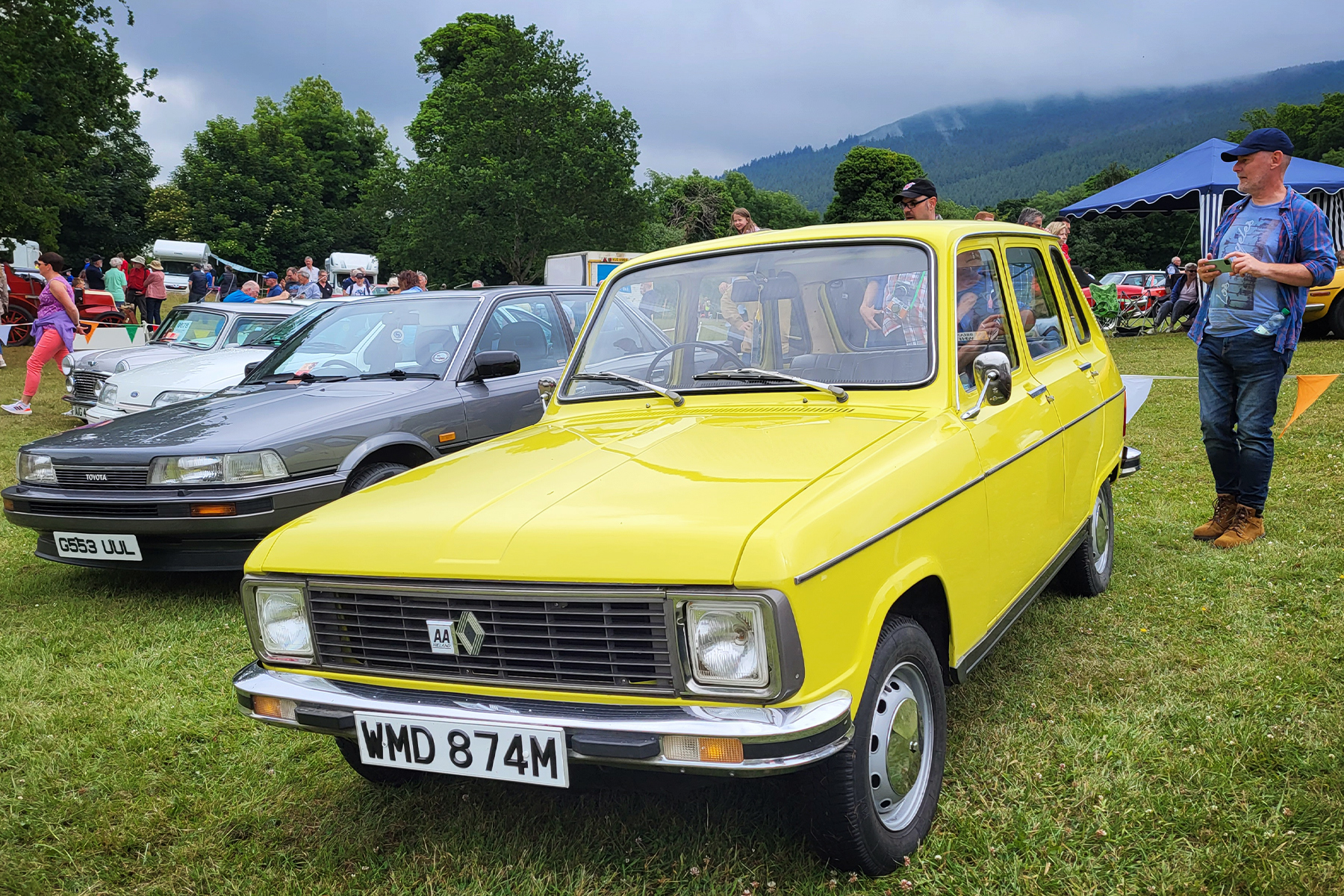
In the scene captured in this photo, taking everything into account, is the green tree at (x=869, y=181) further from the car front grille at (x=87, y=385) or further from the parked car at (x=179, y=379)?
the parked car at (x=179, y=379)

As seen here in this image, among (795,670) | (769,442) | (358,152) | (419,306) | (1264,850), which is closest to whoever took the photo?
(795,670)

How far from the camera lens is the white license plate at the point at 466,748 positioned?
7.36ft

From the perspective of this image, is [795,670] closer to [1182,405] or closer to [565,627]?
[565,627]

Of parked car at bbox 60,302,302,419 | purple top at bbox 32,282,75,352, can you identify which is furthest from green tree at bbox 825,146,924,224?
parked car at bbox 60,302,302,419

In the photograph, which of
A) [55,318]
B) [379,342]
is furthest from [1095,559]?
[55,318]

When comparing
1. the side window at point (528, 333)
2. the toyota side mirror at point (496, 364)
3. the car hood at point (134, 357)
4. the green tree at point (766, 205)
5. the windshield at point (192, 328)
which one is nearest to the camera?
the toyota side mirror at point (496, 364)

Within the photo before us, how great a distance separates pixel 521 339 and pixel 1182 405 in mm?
7916

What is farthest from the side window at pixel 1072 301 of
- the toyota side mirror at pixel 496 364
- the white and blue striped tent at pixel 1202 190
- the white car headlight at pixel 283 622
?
the white and blue striped tent at pixel 1202 190

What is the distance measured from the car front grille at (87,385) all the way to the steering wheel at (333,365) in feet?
19.0

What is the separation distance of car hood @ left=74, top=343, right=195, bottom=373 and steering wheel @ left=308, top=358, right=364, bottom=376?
14.7ft

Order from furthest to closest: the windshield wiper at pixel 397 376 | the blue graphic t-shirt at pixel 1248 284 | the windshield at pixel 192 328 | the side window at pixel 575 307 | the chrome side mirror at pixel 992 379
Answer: the windshield at pixel 192 328 → the side window at pixel 575 307 → the windshield wiper at pixel 397 376 → the blue graphic t-shirt at pixel 1248 284 → the chrome side mirror at pixel 992 379

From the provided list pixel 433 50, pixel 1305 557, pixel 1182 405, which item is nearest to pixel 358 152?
pixel 433 50

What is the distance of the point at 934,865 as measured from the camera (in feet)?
8.58

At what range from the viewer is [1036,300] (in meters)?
4.18
